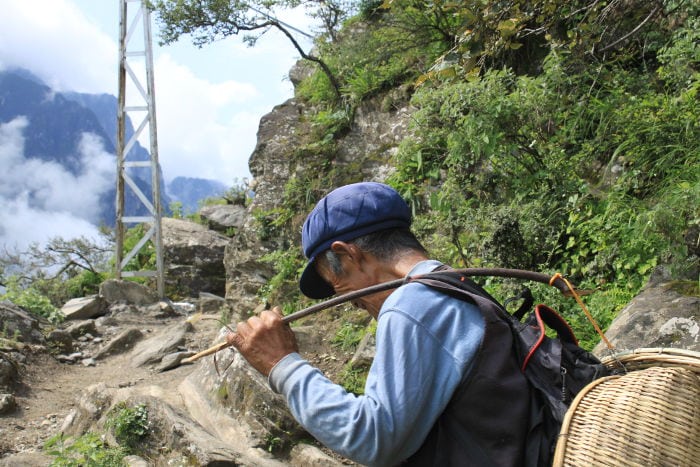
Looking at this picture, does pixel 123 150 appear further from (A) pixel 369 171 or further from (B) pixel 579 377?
(B) pixel 579 377

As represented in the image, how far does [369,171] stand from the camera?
28.7 feet

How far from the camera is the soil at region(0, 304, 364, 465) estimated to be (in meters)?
5.68

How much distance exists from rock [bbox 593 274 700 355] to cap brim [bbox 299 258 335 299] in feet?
6.95

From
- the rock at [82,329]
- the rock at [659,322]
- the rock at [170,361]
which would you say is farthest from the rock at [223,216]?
the rock at [659,322]

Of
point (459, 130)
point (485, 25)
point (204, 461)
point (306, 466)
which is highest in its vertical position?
point (485, 25)

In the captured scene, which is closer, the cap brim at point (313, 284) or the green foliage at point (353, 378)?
the cap brim at point (313, 284)

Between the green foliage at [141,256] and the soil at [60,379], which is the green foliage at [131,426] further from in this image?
the green foliage at [141,256]

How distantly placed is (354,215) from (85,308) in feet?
34.5

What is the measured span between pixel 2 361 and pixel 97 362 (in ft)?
5.30

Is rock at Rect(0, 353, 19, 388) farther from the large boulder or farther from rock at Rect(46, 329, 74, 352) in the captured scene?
the large boulder

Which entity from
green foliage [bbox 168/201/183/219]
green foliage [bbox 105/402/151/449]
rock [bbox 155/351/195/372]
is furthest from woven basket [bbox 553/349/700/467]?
green foliage [bbox 168/201/183/219]

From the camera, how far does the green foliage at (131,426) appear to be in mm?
4340

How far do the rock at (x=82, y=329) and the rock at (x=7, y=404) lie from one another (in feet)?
10.6

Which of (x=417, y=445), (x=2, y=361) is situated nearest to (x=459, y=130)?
(x=417, y=445)
